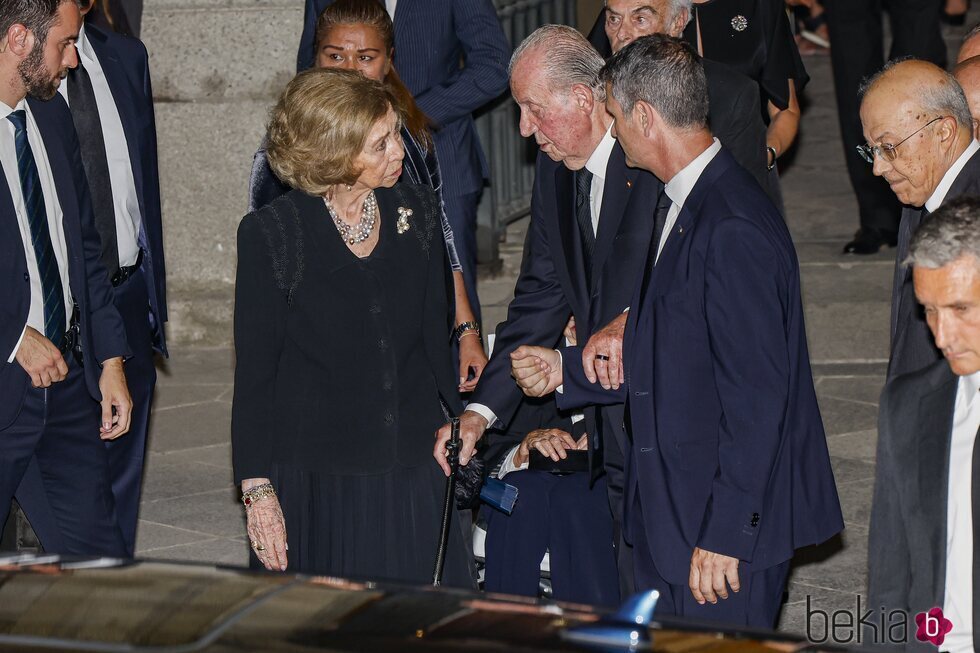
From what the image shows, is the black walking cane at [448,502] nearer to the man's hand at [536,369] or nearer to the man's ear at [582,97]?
the man's hand at [536,369]

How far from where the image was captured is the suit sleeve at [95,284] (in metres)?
4.85

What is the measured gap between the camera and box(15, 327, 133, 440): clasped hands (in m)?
4.59

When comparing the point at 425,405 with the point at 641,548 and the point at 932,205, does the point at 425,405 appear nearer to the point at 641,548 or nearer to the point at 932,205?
the point at 641,548

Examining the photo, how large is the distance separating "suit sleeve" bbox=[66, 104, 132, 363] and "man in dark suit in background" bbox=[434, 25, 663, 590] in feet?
4.03

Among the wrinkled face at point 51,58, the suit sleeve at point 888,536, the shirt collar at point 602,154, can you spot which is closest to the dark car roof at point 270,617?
the suit sleeve at point 888,536

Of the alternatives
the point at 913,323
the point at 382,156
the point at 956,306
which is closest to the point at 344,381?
the point at 382,156

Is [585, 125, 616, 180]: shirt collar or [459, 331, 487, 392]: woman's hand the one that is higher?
[585, 125, 616, 180]: shirt collar

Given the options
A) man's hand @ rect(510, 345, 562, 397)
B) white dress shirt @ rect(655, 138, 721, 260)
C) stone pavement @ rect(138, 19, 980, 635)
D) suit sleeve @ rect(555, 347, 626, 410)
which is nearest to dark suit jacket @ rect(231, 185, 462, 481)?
man's hand @ rect(510, 345, 562, 397)

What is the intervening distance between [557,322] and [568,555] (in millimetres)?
740

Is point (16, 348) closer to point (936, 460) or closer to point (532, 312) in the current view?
A: point (532, 312)

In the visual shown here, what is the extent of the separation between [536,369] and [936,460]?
1.45 metres

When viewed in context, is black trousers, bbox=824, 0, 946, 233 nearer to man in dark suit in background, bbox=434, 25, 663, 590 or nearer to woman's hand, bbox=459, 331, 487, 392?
woman's hand, bbox=459, 331, 487, 392

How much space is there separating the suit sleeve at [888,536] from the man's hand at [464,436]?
4.53 ft

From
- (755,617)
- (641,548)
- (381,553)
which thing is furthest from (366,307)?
(755,617)
